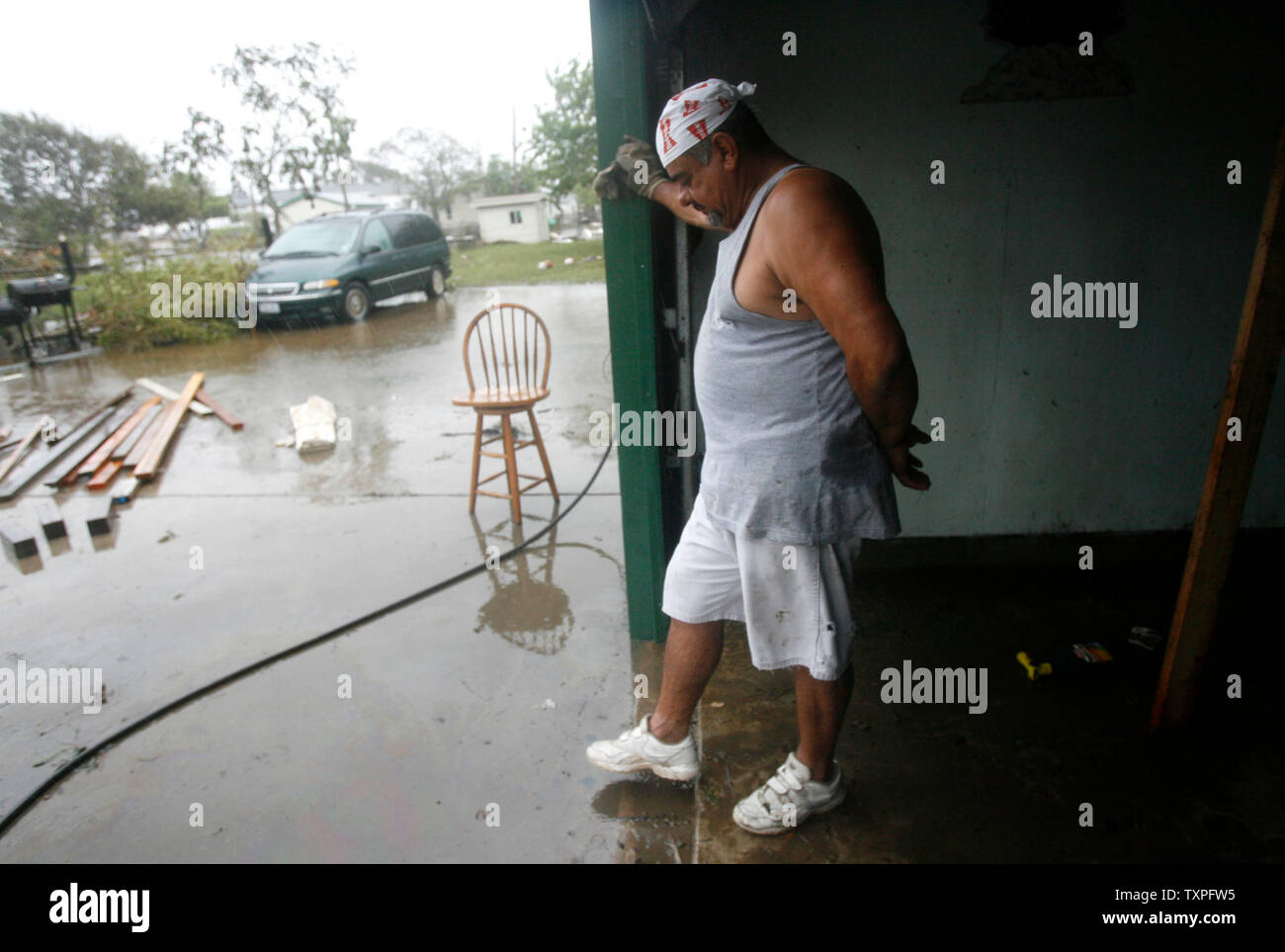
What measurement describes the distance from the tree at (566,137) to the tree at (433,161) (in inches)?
374

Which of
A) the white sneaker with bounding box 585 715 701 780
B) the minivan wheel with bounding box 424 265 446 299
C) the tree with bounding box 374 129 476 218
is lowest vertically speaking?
the white sneaker with bounding box 585 715 701 780

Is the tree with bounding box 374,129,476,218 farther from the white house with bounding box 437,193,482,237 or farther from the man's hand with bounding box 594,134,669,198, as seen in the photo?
the man's hand with bounding box 594,134,669,198

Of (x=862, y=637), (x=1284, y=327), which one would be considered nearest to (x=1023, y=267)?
(x=1284, y=327)

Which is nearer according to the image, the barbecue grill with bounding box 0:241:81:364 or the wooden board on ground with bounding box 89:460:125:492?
the wooden board on ground with bounding box 89:460:125:492

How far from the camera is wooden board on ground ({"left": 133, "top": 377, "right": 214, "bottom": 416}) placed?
6727 millimetres

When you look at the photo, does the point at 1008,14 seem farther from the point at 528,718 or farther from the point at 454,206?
the point at 454,206

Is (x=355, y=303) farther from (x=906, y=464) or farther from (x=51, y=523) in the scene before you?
(x=906, y=464)

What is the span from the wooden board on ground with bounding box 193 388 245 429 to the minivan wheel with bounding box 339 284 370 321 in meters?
3.89

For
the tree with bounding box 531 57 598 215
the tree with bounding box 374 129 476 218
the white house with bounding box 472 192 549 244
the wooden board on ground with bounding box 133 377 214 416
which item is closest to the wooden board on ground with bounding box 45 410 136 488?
the wooden board on ground with bounding box 133 377 214 416

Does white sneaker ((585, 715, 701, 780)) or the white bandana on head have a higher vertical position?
the white bandana on head

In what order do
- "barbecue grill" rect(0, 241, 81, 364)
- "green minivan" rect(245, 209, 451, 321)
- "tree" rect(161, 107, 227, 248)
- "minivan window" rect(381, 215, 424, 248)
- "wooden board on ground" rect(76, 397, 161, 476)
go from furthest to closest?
"tree" rect(161, 107, 227, 248) → "minivan window" rect(381, 215, 424, 248) → "green minivan" rect(245, 209, 451, 321) → "barbecue grill" rect(0, 241, 81, 364) → "wooden board on ground" rect(76, 397, 161, 476)

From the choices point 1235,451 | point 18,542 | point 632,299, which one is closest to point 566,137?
point 18,542

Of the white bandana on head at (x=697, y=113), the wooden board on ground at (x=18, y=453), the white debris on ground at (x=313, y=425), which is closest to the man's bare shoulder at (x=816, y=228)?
the white bandana on head at (x=697, y=113)
